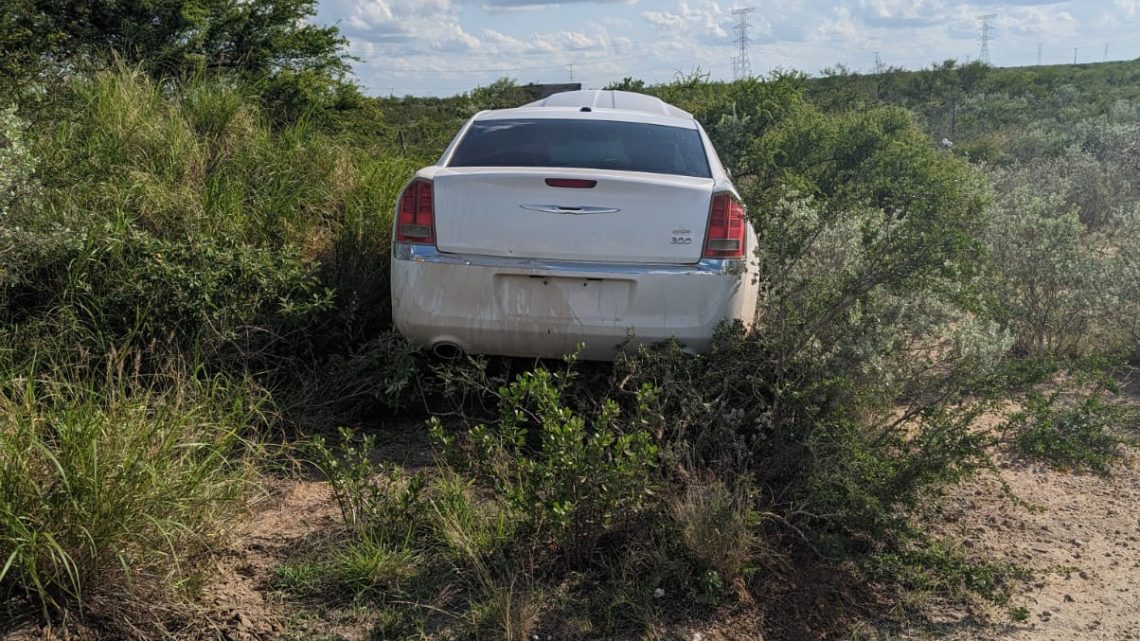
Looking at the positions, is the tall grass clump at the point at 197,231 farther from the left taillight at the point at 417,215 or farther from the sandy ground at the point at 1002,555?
the sandy ground at the point at 1002,555

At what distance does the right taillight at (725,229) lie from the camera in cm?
435

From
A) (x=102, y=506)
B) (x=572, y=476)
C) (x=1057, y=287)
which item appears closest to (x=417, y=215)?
(x=572, y=476)

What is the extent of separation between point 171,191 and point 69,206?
0.74 m

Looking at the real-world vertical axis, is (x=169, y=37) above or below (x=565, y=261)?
above

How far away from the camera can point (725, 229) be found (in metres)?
4.36

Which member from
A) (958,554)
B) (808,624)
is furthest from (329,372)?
(958,554)

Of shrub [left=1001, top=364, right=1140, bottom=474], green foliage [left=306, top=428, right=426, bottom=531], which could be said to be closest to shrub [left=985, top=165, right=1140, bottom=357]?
shrub [left=1001, top=364, right=1140, bottom=474]

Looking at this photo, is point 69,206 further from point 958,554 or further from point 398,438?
point 958,554

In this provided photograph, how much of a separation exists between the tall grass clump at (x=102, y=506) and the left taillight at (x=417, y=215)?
1427mm

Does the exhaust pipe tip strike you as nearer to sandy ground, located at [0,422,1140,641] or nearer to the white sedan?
the white sedan

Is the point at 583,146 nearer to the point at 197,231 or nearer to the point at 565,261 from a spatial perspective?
the point at 565,261

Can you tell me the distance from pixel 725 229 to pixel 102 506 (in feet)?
9.37

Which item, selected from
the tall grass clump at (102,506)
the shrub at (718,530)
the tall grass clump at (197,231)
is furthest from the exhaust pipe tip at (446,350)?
the shrub at (718,530)

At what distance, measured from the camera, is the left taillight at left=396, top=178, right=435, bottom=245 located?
14.5ft
